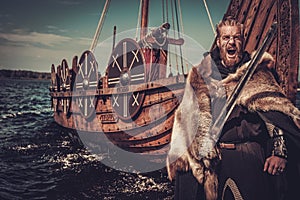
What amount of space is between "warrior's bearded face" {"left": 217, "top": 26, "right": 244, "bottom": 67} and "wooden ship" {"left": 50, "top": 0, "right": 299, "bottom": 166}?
1.52ft

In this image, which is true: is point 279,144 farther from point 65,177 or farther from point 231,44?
point 65,177

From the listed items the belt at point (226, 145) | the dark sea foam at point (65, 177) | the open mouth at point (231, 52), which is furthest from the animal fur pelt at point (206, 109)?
the dark sea foam at point (65, 177)

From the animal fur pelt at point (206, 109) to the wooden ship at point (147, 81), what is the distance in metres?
0.34

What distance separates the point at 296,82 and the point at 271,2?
0.96m

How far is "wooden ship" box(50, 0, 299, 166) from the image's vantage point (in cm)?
260

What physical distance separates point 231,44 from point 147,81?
3841 millimetres

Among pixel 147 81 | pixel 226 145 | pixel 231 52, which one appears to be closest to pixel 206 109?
pixel 226 145

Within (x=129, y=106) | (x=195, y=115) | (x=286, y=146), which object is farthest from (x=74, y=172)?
(x=286, y=146)

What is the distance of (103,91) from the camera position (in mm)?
7742

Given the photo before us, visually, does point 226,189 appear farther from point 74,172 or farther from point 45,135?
point 45,135

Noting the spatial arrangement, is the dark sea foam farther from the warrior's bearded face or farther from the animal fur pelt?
the warrior's bearded face

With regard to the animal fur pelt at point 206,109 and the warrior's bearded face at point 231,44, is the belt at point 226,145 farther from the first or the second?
the warrior's bearded face at point 231,44

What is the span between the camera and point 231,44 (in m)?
2.45

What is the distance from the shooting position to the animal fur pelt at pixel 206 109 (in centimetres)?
239
